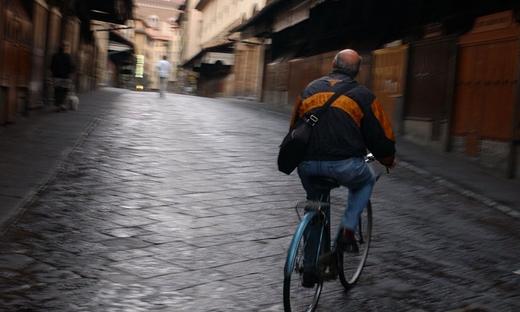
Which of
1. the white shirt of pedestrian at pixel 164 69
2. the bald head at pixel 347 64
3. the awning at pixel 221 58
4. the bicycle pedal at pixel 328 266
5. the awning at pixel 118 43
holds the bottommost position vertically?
the bicycle pedal at pixel 328 266

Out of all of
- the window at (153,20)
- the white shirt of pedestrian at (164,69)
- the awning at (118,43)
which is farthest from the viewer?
the window at (153,20)

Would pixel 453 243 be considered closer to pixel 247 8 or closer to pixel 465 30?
pixel 465 30

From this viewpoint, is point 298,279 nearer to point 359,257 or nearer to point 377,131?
point 377,131

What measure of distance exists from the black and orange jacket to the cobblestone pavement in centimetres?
105

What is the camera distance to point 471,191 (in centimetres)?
891

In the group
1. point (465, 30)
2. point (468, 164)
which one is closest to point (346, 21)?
point (465, 30)

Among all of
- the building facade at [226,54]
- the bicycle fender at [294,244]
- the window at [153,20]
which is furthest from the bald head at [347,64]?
the window at [153,20]

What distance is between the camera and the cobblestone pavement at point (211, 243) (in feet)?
14.5

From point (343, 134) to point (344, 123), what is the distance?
67 millimetres

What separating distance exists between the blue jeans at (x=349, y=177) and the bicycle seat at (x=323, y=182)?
2 cm

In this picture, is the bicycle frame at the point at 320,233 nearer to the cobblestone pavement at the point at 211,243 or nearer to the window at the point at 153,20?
the cobblestone pavement at the point at 211,243

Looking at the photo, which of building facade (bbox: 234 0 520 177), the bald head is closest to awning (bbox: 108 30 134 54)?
building facade (bbox: 234 0 520 177)

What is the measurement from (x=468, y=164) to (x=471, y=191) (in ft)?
8.27

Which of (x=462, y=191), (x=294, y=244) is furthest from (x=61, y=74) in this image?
(x=294, y=244)
